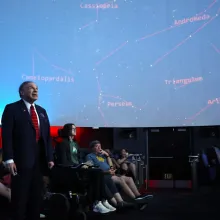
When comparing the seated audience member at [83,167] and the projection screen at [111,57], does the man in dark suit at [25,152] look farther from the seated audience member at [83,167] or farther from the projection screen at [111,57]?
the projection screen at [111,57]

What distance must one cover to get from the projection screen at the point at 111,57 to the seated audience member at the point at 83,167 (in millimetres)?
894

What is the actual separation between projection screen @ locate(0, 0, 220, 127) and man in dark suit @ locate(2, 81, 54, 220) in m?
2.18

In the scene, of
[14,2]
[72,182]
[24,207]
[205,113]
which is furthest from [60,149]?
[14,2]

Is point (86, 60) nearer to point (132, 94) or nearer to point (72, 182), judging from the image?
point (132, 94)

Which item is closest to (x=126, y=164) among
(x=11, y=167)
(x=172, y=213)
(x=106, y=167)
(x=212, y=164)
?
(x=106, y=167)

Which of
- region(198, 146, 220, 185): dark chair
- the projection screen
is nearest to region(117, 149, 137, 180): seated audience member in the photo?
the projection screen

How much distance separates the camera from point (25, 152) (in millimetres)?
2250

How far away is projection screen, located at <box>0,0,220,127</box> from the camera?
177 inches

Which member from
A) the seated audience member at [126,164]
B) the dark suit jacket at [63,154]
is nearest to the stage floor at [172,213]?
the dark suit jacket at [63,154]

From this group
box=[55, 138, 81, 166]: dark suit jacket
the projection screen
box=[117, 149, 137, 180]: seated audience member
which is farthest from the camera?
box=[117, 149, 137, 180]: seated audience member

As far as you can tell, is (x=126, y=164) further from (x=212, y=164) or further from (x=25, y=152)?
(x=25, y=152)

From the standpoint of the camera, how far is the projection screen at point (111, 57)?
449 cm

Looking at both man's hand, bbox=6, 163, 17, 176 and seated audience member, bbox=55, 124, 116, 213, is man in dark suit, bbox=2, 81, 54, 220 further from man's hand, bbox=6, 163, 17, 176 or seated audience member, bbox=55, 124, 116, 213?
seated audience member, bbox=55, 124, 116, 213

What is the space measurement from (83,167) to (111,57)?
1.75 meters
